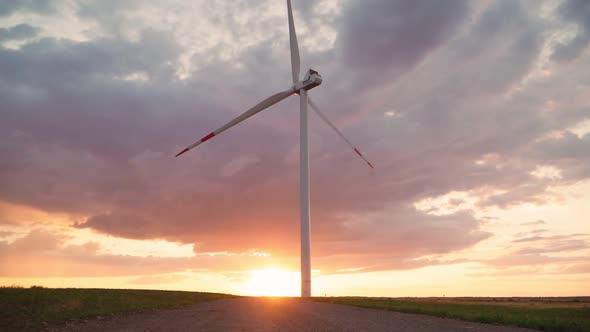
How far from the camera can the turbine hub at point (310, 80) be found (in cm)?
7281

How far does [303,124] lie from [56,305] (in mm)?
42660

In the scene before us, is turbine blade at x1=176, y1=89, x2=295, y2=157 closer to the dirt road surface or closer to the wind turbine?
the wind turbine

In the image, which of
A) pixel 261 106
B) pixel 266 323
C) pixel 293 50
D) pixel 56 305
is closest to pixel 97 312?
pixel 56 305

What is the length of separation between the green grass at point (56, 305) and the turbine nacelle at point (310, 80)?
127 ft

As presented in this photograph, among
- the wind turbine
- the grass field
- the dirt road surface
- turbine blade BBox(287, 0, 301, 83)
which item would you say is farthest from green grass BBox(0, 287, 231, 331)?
turbine blade BBox(287, 0, 301, 83)

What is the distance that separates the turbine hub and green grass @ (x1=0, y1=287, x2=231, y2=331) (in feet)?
127

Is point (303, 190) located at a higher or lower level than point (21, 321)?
higher

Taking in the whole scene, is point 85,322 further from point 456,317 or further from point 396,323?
point 456,317

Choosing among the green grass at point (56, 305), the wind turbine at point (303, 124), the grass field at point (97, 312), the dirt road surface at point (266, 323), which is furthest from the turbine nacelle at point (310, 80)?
the dirt road surface at point (266, 323)

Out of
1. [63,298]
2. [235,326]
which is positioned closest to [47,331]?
[235,326]

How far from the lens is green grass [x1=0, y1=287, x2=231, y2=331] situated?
97.1 ft

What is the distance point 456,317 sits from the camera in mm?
33969

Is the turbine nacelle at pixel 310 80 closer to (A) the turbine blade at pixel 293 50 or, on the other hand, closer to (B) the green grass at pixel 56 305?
(A) the turbine blade at pixel 293 50

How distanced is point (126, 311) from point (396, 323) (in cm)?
2104
